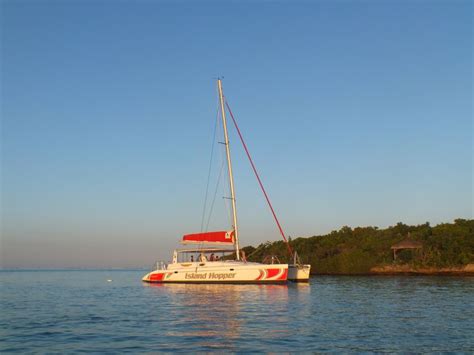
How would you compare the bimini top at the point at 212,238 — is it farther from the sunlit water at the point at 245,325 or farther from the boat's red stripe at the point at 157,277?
the sunlit water at the point at 245,325

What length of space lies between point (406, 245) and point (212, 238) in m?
33.6

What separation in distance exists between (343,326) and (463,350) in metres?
4.94

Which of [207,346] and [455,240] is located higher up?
[455,240]

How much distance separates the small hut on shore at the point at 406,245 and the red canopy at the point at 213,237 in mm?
32269

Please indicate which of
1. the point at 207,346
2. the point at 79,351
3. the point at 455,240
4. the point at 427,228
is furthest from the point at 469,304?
the point at 427,228

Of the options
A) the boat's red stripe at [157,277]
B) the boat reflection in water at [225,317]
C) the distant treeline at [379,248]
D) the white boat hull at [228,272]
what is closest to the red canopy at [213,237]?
the white boat hull at [228,272]

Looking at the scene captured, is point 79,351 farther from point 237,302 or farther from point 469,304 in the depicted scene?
point 469,304

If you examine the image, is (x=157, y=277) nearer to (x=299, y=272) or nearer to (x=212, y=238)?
(x=212, y=238)

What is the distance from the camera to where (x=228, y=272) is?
38.8 metres

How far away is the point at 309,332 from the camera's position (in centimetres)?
1591

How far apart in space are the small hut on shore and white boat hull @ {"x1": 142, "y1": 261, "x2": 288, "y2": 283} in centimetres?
3121

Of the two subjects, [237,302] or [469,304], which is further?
[237,302]

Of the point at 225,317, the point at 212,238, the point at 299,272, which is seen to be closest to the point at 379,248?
the point at 299,272

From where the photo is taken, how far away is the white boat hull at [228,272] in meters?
37.8
